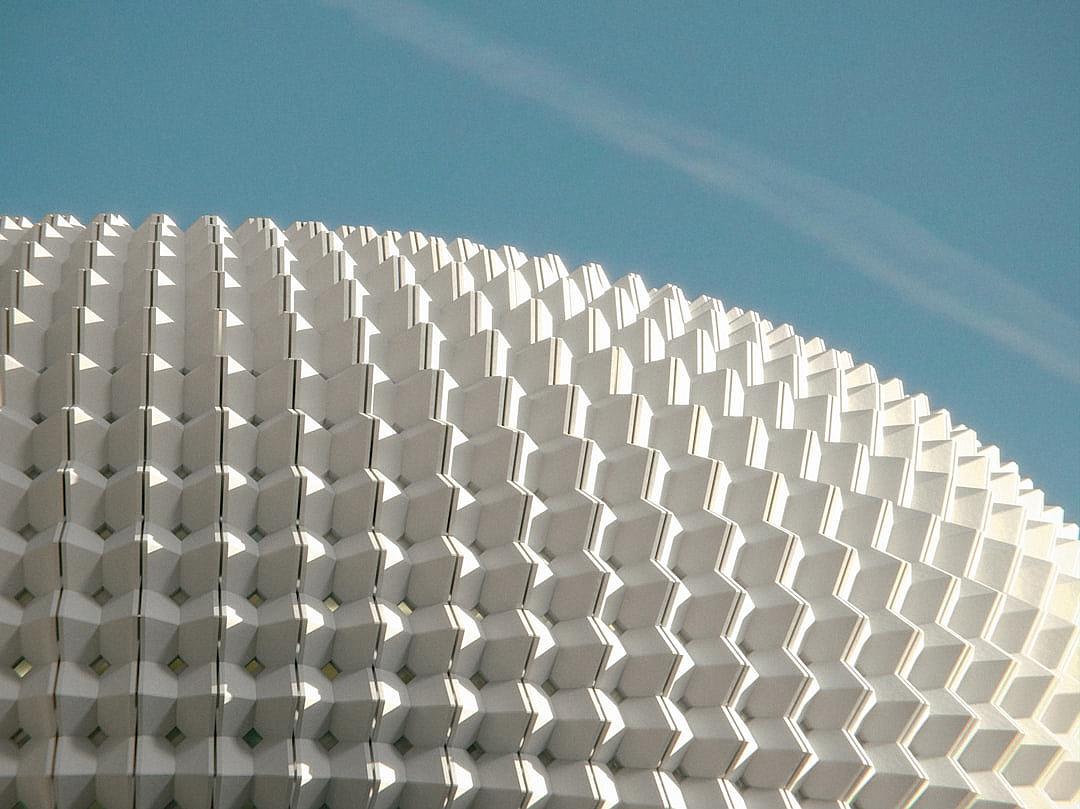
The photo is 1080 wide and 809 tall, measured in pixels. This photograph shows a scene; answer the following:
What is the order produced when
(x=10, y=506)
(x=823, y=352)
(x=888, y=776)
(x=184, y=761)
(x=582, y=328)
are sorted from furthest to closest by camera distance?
(x=823, y=352) → (x=582, y=328) → (x=888, y=776) → (x=10, y=506) → (x=184, y=761)

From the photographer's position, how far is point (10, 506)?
9.76 metres

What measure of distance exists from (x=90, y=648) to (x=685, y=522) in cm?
535

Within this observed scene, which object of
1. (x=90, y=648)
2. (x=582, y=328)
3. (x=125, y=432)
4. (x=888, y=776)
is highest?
(x=582, y=328)

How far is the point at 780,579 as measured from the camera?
1094 centimetres

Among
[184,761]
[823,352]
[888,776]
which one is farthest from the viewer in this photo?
[823,352]

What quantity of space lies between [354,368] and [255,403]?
3.20ft

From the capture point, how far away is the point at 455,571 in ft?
32.6

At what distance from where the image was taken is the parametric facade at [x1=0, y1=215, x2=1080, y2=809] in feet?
30.4

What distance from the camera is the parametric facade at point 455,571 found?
30.4 feet

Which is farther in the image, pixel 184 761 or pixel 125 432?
pixel 125 432

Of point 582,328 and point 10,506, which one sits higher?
point 582,328

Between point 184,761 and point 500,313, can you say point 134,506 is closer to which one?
point 184,761

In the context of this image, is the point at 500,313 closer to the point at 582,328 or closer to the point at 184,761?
the point at 582,328

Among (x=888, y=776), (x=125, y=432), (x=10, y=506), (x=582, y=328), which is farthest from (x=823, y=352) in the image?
(x=10, y=506)
